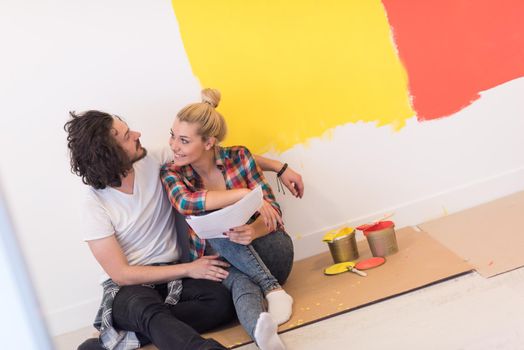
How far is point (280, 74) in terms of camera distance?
98.0 inches

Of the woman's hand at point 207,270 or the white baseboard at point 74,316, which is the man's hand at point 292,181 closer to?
the woman's hand at point 207,270

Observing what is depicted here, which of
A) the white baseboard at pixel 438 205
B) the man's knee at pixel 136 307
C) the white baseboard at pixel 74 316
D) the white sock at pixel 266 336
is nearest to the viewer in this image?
the white sock at pixel 266 336

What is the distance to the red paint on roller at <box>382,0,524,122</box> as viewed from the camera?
2539 mm

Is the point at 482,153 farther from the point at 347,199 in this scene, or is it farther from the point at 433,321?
the point at 433,321

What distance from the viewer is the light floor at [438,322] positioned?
157 cm

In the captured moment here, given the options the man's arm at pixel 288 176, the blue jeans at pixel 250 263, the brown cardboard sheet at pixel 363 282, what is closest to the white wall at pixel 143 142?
the man's arm at pixel 288 176

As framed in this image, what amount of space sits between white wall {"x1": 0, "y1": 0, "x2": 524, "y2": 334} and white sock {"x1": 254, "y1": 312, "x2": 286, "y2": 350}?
33.1 inches

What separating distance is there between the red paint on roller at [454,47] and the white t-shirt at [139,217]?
1.09 metres

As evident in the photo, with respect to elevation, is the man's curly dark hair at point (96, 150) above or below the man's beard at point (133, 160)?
above

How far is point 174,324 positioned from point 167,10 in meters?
1.22

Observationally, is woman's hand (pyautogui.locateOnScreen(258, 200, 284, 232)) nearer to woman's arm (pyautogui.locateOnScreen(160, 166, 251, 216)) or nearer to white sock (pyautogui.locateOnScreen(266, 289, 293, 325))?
woman's arm (pyautogui.locateOnScreen(160, 166, 251, 216))

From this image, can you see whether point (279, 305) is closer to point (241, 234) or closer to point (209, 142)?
point (241, 234)

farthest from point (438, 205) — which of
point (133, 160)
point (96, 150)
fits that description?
point (96, 150)

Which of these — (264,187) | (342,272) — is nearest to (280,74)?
(264,187)
